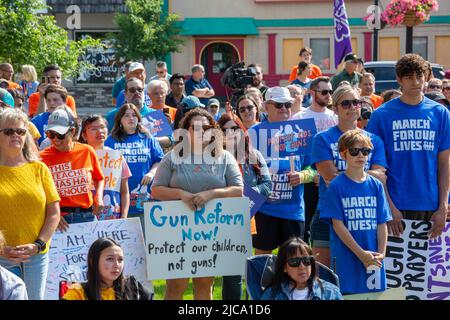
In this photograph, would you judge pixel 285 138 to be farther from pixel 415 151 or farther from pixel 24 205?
pixel 24 205

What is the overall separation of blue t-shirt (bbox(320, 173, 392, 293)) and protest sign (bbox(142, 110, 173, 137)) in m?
3.42

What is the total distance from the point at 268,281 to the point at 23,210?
1.74m

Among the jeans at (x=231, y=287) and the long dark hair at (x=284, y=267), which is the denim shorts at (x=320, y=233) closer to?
the jeans at (x=231, y=287)

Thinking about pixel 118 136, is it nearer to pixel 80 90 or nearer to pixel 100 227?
pixel 100 227

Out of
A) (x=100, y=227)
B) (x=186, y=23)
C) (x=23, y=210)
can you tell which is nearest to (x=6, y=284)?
(x=23, y=210)

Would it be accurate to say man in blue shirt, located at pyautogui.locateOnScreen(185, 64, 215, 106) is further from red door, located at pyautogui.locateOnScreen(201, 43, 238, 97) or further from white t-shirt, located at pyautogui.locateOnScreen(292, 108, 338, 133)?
red door, located at pyautogui.locateOnScreen(201, 43, 238, 97)

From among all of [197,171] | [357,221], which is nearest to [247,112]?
[197,171]

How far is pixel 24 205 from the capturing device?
623 cm

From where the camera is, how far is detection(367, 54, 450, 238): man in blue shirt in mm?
6820

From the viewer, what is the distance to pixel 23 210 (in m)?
6.23

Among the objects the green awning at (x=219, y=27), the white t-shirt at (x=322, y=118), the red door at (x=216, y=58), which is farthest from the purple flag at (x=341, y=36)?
the red door at (x=216, y=58)

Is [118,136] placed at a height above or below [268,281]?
above

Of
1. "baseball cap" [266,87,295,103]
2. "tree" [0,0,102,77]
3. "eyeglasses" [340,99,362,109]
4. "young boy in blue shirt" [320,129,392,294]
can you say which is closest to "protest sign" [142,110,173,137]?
"baseball cap" [266,87,295,103]
